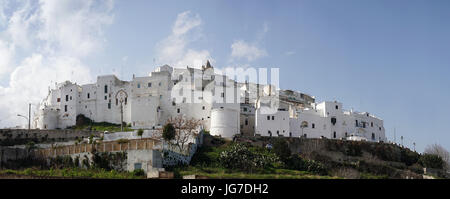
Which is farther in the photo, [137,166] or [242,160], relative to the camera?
[242,160]

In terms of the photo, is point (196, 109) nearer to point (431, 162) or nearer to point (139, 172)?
point (139, 172)

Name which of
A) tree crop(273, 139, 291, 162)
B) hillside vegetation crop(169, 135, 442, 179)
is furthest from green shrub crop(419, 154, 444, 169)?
tree crop(273, 139, 291, 162)

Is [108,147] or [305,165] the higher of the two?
[108,147]

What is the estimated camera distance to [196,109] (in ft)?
231

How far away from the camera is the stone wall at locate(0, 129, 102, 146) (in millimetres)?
63281

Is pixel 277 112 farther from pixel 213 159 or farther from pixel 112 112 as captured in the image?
pixel 112 112

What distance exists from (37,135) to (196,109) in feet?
64.2

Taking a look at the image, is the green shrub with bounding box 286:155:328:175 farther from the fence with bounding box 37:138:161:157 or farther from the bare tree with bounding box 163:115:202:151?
the fence with bounding box 37:138:161:157

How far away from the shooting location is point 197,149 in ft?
187

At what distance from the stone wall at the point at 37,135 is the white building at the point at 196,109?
663 centimetres

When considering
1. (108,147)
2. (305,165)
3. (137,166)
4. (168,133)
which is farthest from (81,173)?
(305,165)

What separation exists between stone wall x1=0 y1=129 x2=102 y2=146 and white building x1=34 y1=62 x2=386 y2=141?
663 cm

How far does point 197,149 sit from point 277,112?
1444 cm

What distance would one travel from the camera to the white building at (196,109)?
67.4m
